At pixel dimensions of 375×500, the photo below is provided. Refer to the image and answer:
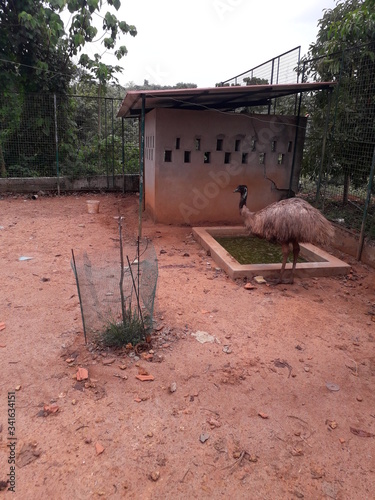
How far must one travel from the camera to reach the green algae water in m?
6.39

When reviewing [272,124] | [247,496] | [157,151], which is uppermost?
[272,124]

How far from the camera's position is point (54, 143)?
37.4ft

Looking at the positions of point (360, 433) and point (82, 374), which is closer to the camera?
point (360, 433)

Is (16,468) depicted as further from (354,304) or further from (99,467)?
(354,304)

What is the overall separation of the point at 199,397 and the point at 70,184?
992cm

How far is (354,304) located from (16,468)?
423 cm

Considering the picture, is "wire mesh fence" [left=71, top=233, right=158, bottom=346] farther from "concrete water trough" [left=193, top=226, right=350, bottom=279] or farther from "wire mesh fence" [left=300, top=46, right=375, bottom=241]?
"wire mesh fence" [left=300, top=46, right=375, bottom=241]

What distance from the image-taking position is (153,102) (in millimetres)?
7398

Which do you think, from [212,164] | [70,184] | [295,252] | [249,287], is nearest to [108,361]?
[249,287]

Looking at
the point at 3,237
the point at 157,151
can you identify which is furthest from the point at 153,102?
the point at 3,237

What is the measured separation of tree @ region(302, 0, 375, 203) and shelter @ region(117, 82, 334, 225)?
1.02 m

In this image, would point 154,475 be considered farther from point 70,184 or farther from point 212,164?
point 70,184

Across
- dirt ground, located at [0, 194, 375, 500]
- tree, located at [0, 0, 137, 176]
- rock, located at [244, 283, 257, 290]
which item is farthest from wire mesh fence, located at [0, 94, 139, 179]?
rock, located at [244, 283, 257, 290]
